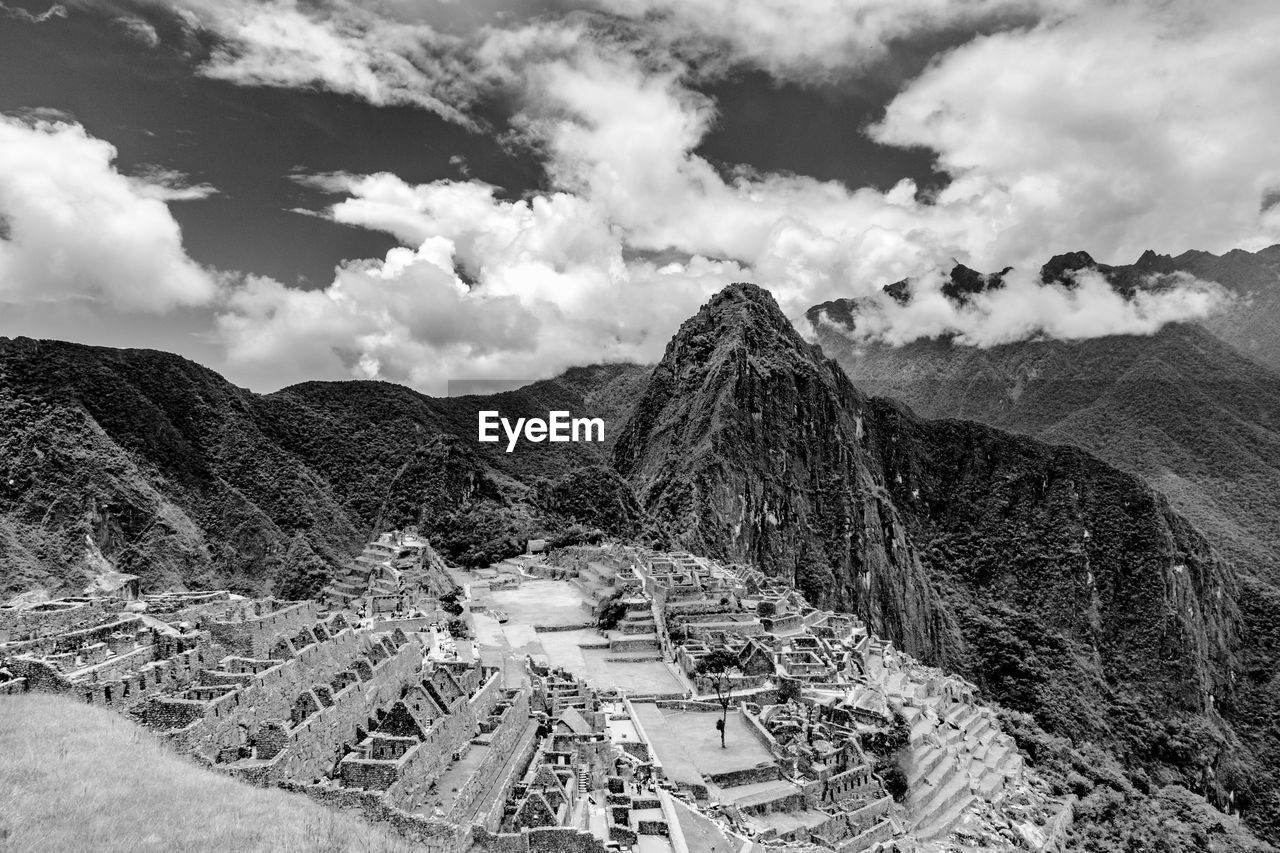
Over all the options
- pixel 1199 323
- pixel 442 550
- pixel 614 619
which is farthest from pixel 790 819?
pixel 1199 323

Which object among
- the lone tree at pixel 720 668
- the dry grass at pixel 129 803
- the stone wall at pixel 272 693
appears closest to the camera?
the dry grass at pixel 129 803

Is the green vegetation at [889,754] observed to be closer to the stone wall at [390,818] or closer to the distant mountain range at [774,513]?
the distant mountain range at [774,513]

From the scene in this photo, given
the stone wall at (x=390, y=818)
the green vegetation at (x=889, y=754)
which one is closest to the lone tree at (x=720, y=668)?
the green vegetation at (x=889, y=754)

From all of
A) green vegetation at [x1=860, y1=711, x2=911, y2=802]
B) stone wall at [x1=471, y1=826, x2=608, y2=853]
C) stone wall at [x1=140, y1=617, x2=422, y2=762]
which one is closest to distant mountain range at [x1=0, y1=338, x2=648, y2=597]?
stone wall at [x1=140, y1=617, x2=422, y2=762]

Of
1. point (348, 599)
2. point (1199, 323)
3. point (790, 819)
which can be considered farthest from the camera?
point (1199, 323)

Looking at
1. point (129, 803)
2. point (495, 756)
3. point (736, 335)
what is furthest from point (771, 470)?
point (129, 803)

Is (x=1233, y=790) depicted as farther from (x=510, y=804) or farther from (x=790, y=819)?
(x=510, y=804)
